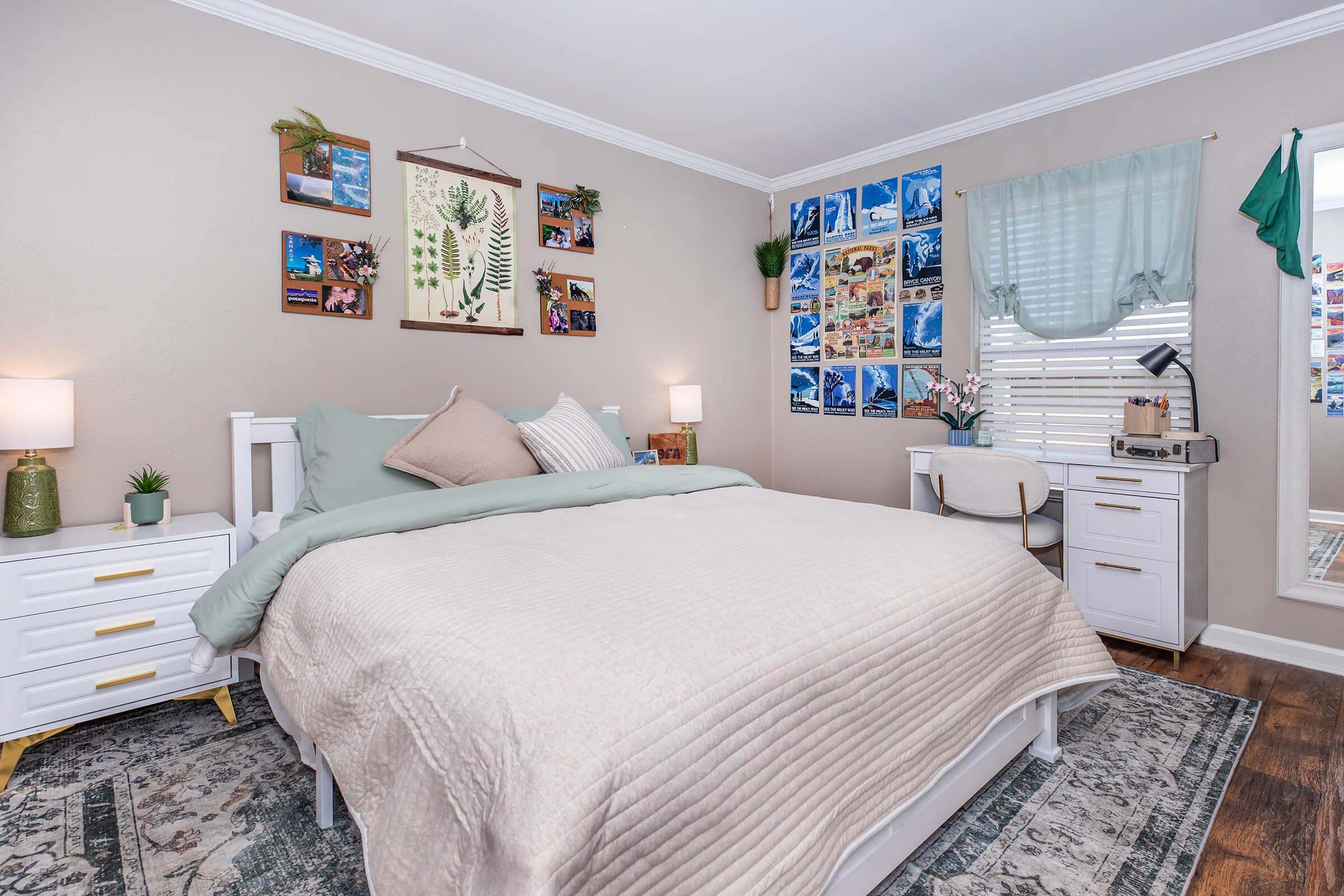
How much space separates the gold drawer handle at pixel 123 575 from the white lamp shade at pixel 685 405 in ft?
8.39

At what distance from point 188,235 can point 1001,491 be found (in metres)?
3.42

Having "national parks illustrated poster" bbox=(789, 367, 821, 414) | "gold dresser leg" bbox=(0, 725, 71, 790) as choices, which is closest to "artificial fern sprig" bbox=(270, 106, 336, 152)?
"gold dresser leg" bbox=(0, 725, 71, 790)

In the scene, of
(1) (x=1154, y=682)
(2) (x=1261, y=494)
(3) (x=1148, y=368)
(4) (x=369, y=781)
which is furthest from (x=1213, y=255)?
(4) (x=369, y=781)

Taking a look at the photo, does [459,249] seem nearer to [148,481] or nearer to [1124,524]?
[148,481]

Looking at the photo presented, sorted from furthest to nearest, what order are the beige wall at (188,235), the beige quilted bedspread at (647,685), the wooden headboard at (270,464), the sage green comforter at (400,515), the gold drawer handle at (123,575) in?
the wooden headboard at (270,464) < the beige wall at (188,235) < the gold drawer handle at (123,575) < the sage green comforter at (400,515) < the beige quilted bedspread at (647,685)

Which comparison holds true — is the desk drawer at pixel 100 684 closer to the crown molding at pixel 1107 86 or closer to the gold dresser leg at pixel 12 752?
the gold dresser leg at pixel 12 752

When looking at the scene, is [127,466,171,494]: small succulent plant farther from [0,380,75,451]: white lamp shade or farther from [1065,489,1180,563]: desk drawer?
[1065,489,1180,563]: desk drawer

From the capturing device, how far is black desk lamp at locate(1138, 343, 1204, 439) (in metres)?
2.92

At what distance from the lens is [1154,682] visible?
253cm

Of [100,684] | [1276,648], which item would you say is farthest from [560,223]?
[1276,648]

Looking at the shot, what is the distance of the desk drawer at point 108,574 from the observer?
1.88 m

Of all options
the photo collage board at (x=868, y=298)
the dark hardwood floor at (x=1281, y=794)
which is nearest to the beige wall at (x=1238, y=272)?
the dark hardwood floor at (x=1281, y=794)

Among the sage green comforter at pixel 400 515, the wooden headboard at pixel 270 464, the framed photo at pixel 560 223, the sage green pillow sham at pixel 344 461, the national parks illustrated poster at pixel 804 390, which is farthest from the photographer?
the national parks illustrated poster at pixel 804 390

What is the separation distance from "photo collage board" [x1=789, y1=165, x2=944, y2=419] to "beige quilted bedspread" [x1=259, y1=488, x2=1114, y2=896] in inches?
92.1
